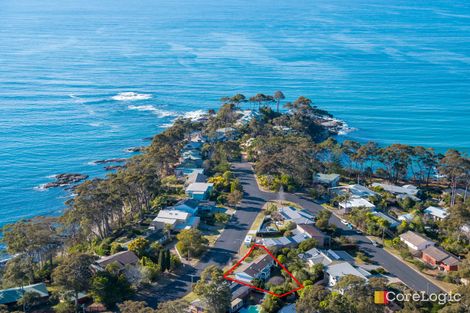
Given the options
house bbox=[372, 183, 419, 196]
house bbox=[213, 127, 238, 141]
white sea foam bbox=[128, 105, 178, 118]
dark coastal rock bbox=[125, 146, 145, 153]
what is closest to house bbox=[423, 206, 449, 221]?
house bbox=[372, 183, 419, 196]

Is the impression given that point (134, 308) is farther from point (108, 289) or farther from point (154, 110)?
point (154, 110)

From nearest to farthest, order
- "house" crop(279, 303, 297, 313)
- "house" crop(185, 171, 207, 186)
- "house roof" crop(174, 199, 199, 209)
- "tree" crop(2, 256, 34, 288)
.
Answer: "house" crop(279, 303, 297, 313) → "tree" crop(2, 256, 34, 288) → "house roof" crop(174, 199, 199, 209) → "house" crop(185, 171, 207, 186)

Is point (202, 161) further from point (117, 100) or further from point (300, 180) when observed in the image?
point (117, 100)

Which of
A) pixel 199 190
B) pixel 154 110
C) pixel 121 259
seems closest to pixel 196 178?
pixel 199 190

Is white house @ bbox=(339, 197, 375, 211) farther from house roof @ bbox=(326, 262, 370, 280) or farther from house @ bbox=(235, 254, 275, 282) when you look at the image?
house @ bbox=(235, 254, 275, 282)

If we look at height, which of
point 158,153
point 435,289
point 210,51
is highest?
point 210,51

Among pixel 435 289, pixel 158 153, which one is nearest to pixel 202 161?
pixel 158 153
